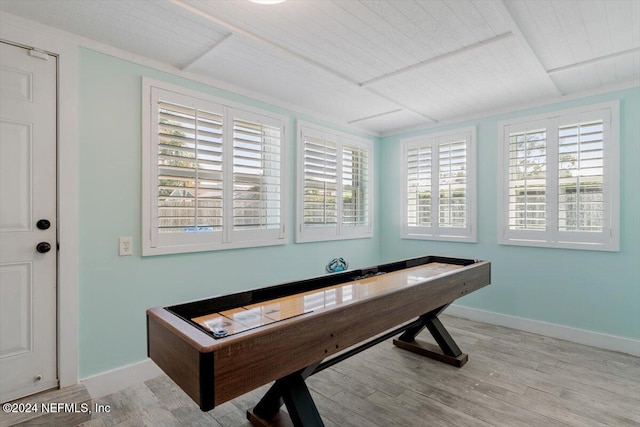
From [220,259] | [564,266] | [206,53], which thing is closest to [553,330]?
[564,266]

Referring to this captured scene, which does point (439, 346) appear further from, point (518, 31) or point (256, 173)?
point (518, 31)

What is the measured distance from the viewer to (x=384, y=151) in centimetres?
479

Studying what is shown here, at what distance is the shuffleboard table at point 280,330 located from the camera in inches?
45.8

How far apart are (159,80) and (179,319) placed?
202cm

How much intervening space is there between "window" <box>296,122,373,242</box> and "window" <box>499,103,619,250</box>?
1673 mm

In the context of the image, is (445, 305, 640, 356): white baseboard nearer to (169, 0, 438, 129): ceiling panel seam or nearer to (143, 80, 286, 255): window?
(143, 80, 286, 255): window

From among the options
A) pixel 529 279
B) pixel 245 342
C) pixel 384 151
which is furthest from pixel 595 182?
pixel 245 342

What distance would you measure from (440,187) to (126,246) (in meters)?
3.48

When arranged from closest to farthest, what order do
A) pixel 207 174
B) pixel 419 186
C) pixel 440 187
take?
pixel 207 174 < pixel 440 187 < pixel 419 186

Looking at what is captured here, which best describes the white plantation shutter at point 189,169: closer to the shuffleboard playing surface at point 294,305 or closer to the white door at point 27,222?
the white door at point 27,222

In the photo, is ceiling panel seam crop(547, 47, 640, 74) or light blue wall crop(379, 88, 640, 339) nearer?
ceiling panel seam crop(547, 47, 640, 74)

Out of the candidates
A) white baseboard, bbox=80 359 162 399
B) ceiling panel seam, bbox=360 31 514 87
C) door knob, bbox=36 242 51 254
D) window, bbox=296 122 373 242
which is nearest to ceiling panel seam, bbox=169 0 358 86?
ceiling panel seam, bbox=360 31 514 87

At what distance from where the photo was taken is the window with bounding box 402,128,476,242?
3967mm

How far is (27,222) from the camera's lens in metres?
2.09
